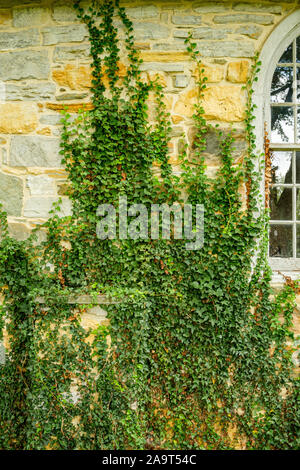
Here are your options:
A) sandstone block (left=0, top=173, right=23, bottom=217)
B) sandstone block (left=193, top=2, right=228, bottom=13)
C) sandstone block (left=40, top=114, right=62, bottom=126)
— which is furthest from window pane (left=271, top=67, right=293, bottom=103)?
Answer: sandstone block (left=0, top=173, right=23, bottom=217)

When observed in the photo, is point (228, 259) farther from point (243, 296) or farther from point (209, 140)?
point (209, 140)

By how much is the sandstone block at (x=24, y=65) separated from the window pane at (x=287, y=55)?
2390mm

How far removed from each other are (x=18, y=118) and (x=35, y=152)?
1.26 feet

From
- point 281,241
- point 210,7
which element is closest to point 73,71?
point 210,7

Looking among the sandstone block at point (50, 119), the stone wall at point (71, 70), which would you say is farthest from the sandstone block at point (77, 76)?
the sandstone block at point (50, 119)

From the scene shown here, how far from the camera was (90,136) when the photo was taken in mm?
3094

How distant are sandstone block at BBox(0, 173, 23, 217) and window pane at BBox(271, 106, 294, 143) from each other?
105 inches

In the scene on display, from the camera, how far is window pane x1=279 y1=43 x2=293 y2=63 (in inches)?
127

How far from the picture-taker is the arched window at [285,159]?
3.23 m

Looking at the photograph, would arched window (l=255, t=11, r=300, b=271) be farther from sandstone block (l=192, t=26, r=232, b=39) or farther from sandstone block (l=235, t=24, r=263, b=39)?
sandstone block (l=192, t=26, r=232, b=39)

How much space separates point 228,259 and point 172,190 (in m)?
0.85

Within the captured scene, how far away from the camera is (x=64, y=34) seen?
3.10 meters

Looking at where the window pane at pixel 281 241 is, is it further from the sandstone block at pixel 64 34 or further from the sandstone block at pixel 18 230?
the sandstone block at pixel 64 34
